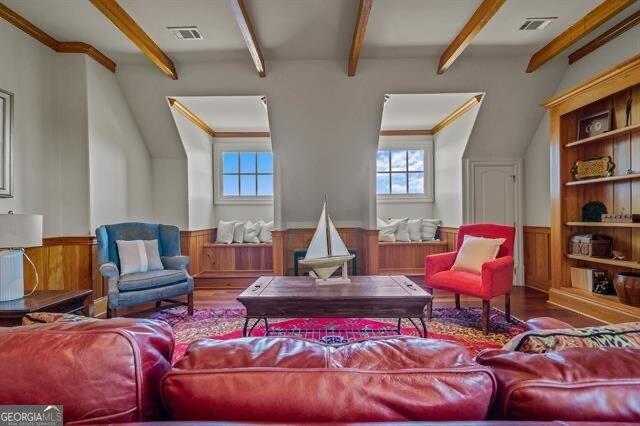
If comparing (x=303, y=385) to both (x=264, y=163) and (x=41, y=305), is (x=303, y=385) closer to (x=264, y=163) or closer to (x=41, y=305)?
(x=41, y=305)

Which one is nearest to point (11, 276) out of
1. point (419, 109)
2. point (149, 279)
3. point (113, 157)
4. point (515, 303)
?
point (149, 279)

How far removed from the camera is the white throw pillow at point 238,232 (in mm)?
5625

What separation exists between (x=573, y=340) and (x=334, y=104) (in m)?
3.71

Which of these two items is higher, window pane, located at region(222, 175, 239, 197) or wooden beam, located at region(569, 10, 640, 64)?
wooden beam, located at region(569, 10, 640, 64)

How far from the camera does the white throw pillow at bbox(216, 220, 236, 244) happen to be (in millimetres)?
5613

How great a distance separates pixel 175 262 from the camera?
3.71 m

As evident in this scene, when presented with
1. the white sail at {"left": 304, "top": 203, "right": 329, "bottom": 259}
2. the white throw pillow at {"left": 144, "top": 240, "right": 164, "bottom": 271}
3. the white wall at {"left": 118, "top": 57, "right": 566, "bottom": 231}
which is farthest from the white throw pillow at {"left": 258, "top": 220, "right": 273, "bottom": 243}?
the white sail at {"left": 304, "top": 203, "right": 329, "bottom": 259}

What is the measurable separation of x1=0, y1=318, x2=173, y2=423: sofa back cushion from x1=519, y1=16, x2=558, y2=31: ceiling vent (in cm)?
380

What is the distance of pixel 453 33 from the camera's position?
3.29m

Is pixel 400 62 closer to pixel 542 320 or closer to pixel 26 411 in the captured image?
pixel 542 320

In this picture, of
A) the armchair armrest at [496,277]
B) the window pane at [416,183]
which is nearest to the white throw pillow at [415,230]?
the window pane at [416,183]

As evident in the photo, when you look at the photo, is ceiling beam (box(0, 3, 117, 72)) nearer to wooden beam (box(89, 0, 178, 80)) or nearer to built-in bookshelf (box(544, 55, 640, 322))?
wooden beam (box(89, 0, 178, 80))

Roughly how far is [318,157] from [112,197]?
2.44m

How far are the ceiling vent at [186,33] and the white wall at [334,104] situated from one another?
542 millimetres
